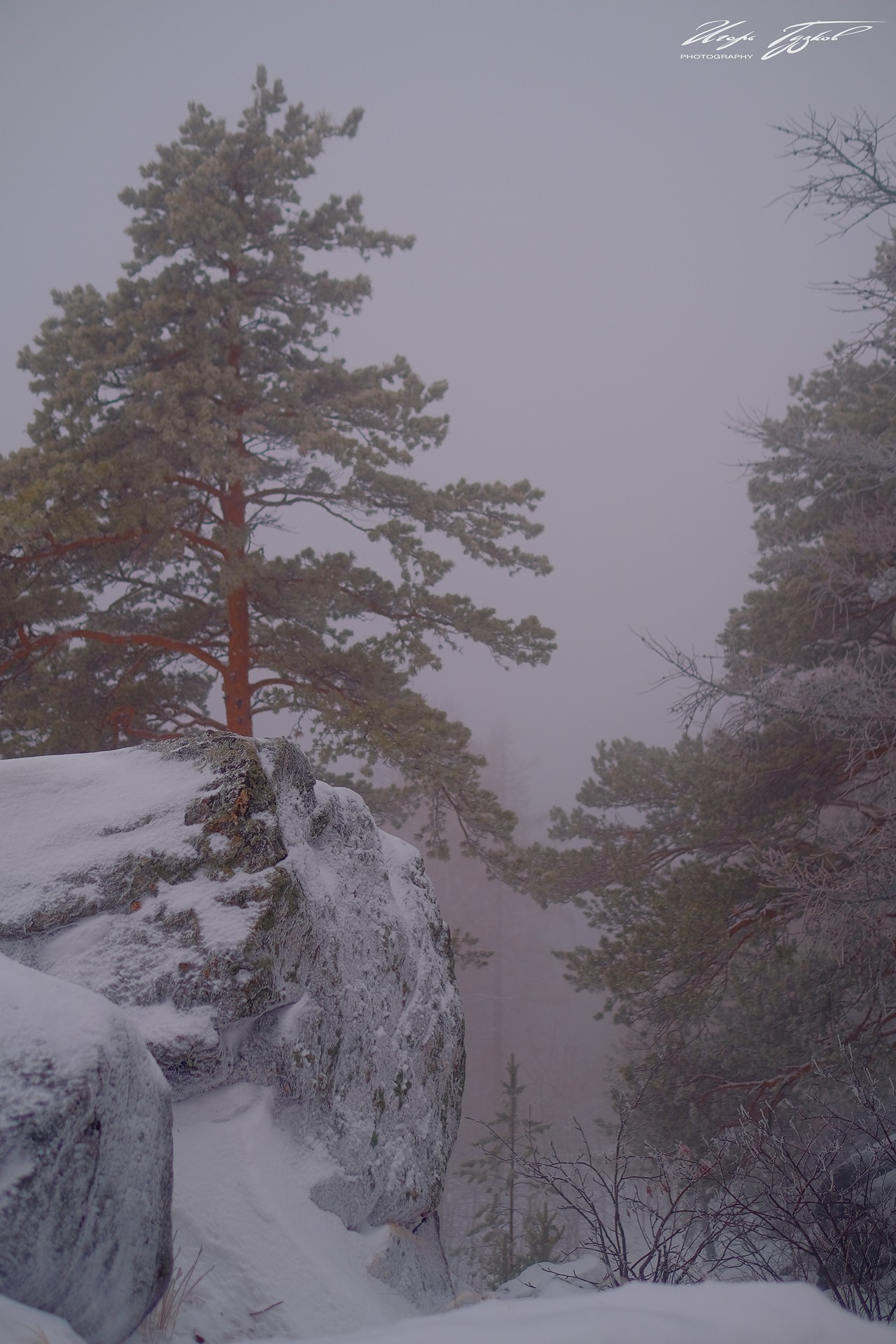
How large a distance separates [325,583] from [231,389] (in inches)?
115

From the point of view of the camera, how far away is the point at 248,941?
3441mm

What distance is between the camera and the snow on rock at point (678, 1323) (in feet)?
A: 5.32

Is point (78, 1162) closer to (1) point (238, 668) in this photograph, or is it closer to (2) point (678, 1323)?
(2) point (678, 1323)

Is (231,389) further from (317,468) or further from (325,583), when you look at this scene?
(325,583)

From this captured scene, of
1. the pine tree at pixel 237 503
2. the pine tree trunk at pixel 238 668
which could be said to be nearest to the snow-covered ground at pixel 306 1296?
the pine tree at pixel 237 503

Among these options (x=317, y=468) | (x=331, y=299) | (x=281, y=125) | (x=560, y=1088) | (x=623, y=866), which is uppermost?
(x=281, y=125)

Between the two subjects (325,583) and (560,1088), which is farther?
(560,1088)

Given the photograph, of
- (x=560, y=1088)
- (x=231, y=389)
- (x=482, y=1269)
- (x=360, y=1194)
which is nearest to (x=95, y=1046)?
(x=360, y=1194)

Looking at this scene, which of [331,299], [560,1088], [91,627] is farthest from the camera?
[560,1088]

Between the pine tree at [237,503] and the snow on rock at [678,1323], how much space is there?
7222mm

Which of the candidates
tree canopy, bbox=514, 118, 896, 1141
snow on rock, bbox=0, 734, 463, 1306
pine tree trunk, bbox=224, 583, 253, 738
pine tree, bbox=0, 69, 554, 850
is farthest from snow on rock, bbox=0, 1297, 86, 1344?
pine tree trunk, bbox=224, 583, 253, 738

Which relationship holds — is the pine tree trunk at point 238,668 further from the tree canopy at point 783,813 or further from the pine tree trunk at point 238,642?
the tree canopy at point 783,813

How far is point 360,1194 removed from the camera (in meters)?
3.75

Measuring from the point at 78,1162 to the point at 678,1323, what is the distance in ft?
5.07
